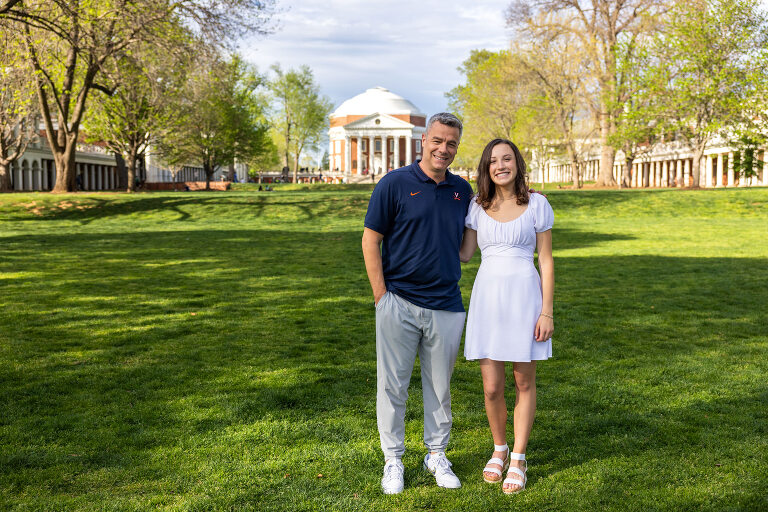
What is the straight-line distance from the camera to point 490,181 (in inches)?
154

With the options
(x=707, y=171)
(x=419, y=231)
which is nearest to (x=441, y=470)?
(x=419, y=231)

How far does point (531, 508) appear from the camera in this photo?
12.4ft

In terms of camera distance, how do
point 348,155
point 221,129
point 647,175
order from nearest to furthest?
point 221,129
point 647,175
point 348,155

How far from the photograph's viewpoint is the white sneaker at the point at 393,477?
13.0 ft

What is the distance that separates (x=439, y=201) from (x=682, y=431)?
252 cm

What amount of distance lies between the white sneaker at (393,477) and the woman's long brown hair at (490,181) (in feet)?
4.99

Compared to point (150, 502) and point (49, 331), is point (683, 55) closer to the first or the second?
point (49, 331)

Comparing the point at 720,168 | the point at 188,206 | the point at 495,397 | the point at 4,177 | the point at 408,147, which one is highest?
the point at 408,147

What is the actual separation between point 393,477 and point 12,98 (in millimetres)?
37083

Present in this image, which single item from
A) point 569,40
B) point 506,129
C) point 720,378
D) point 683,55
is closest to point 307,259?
point 720,378

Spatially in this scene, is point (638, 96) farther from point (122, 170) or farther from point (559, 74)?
point (122, 170)

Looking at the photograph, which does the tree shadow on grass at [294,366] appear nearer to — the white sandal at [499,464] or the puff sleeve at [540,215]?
the white sandal at [499,464]

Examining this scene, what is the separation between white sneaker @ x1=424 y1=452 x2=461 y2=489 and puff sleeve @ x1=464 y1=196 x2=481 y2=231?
133 centimetres

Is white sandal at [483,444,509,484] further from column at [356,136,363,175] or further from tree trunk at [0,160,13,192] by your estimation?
column at [356,136,363,175]
